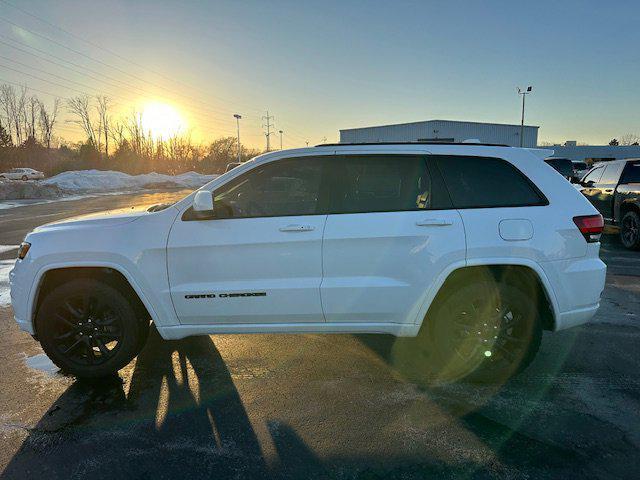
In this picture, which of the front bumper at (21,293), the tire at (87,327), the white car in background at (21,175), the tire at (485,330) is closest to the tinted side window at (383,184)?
the tire at (485,330)

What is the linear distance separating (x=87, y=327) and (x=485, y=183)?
3.52 meters

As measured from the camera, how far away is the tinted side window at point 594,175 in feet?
31.1

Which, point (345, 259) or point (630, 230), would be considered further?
point (630, 230)

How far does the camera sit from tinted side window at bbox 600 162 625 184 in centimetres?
872

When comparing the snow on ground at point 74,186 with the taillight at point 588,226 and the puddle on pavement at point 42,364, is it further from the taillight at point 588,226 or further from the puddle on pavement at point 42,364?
the taillight at point 588,226

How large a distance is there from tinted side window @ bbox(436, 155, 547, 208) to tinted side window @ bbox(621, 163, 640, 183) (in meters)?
7.12

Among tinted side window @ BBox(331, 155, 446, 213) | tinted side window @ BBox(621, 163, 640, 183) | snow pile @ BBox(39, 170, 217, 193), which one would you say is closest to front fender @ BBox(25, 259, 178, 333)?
tinted side window @ BBox(331, 155, 446, 213)

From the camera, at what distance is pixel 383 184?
339 centimetres

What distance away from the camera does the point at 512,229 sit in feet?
10.3

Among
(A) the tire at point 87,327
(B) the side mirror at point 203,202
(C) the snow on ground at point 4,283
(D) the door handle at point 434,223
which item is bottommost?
(C) the snow on ground at point 4,283

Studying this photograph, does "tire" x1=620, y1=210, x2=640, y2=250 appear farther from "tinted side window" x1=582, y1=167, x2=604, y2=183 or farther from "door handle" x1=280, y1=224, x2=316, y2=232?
"door handle" x1=280, y1=224, x2=316, y2=232

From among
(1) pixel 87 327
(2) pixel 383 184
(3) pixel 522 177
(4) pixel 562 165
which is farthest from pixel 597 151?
(1) pixel 87 327

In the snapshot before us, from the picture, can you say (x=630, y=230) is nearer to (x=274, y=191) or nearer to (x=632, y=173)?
(x=632, y=173)

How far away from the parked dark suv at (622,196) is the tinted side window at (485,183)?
669 centimetres
